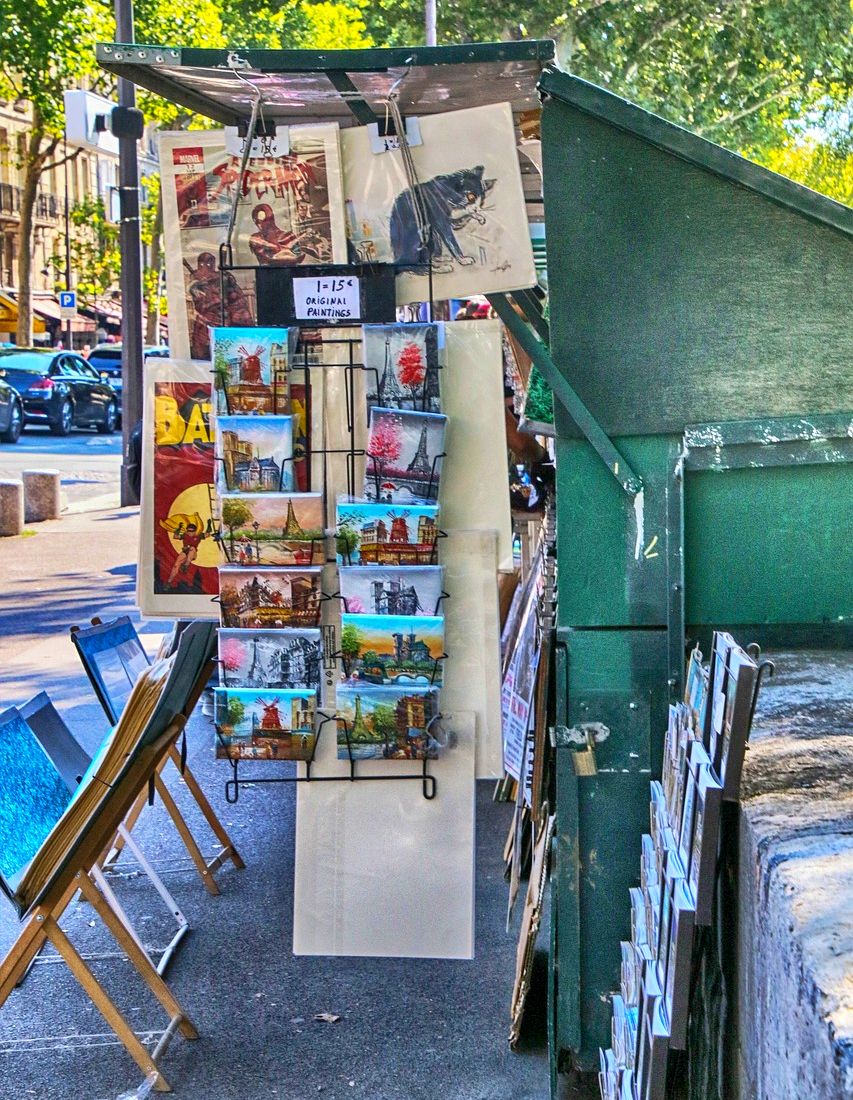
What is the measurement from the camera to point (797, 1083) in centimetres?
188

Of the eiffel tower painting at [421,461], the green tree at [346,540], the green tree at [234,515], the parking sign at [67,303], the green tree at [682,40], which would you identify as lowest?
the green tree at [346,540]

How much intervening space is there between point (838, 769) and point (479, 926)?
8.04 feet

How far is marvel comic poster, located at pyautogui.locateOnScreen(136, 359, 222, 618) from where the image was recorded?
402 centimetres

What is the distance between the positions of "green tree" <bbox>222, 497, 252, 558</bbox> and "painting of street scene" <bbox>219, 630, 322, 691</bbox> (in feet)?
0.77

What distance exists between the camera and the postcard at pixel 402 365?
371cm

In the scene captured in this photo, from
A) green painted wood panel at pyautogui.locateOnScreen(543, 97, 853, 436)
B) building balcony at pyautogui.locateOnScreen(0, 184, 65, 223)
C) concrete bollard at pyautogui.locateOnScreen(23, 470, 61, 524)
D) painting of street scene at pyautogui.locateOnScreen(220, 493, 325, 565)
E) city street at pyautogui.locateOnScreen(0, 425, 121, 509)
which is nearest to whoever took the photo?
green painted wood panel at pyautogui.locateOnScreen(543, 97, 853, 436)

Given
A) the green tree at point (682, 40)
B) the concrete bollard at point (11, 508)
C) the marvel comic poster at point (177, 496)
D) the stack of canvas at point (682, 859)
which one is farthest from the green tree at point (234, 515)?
the green tree at point (682, 40)

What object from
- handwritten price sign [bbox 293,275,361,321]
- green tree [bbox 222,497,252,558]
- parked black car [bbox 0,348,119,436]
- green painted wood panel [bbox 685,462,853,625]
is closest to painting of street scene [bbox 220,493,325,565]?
green tree [bbox 222,497,252,558]

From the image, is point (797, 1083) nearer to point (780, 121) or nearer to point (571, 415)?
point (571, 415)

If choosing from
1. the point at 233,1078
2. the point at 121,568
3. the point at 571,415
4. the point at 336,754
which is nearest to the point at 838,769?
the point at 571,415

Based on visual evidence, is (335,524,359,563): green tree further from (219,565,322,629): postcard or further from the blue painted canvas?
the blue painted canvas

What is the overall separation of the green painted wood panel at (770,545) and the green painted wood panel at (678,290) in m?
0.15

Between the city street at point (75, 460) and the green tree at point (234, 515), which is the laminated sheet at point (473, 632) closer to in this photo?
the green tree at point (234, 515)

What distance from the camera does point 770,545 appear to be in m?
3.25
